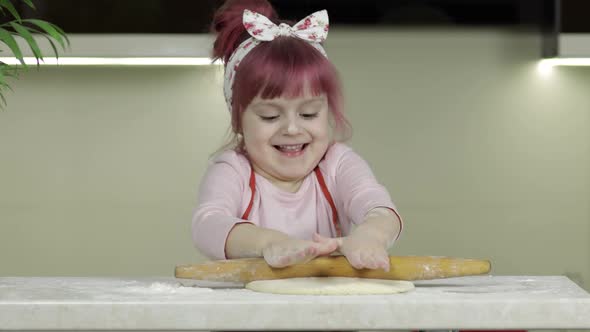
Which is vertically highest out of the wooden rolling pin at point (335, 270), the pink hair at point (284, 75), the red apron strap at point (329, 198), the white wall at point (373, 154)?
the pink hair at point (284, 75)

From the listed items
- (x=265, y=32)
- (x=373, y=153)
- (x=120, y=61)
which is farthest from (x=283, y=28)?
(x=373, y=153)

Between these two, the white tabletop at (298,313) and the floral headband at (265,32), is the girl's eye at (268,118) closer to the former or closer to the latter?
the floral headband at (265,32)

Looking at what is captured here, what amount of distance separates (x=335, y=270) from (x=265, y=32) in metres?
0.44

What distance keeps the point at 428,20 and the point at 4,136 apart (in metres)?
1.33

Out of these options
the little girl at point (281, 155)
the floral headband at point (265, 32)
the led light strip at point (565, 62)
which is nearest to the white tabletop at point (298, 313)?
the little girl at point (281, 155)

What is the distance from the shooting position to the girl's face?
1.39 meters

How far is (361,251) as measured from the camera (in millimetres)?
1159

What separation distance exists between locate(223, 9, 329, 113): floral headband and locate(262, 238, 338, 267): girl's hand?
39cm

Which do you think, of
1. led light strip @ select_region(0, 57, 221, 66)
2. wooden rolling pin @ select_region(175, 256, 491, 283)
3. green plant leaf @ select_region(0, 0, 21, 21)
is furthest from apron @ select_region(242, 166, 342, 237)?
led light strip @ select_region(0, 57, 221, 66)

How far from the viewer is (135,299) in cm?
106

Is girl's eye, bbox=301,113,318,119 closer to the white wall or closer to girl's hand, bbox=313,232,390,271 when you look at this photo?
girl's hand, bbox=313,232,390,271

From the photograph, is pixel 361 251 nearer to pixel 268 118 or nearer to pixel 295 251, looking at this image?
pixel 295 251

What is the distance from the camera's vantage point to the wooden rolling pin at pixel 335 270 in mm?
1176

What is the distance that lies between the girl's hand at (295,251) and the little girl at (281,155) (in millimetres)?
117
